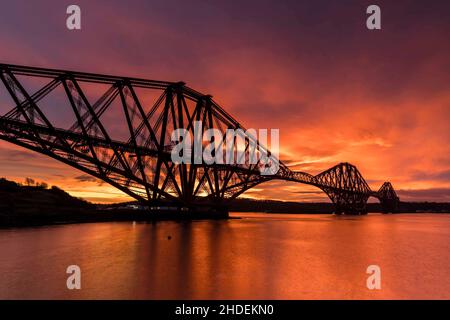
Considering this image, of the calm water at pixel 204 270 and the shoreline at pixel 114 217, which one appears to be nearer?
the calm water at pixel 204 270

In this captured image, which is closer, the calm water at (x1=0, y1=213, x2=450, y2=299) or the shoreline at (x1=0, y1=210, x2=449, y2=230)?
the calm water at (x1=0, y1=213, x2=450, y2=299)

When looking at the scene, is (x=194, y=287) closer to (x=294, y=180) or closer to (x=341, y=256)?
(x=341, y=256)

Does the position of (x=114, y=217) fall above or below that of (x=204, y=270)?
below

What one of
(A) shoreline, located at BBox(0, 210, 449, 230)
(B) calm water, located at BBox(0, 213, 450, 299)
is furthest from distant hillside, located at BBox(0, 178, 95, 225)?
(B) calm water, located at BBox(0, 213, 450, 299)

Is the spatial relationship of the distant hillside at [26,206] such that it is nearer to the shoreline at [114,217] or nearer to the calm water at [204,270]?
the shoreline at [114,217]

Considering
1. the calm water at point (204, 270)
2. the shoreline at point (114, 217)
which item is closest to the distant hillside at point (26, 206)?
the shoreline at point (114, 217)

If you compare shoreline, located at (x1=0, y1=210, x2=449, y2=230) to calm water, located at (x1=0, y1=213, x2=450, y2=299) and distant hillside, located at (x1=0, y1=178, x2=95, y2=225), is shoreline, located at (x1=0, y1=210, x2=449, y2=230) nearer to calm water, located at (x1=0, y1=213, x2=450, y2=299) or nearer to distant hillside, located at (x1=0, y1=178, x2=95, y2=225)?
distant hillside, located at (x1=0, y1=178, x2=95, y2=225)

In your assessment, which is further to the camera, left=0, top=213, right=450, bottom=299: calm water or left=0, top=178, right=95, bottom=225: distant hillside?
left=0, top=178, right=95, bottom=225: distant hillside

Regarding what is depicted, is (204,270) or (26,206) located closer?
(204,270)

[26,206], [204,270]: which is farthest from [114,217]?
[204,270]

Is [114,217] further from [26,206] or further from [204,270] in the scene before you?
[204,270]

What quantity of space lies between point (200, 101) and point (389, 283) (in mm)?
Result: 48596

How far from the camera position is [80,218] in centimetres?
6219
